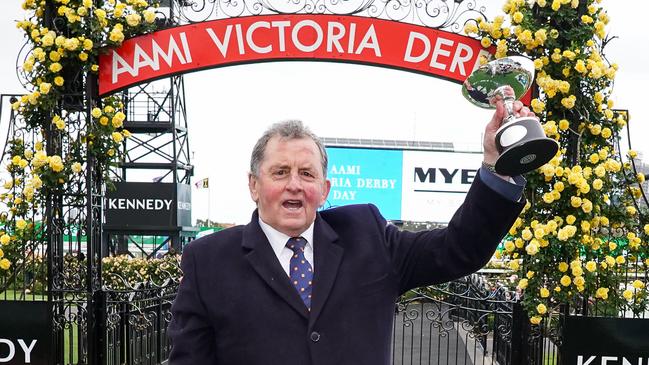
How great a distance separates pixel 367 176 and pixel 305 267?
17875 mm

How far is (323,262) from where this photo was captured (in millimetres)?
2154

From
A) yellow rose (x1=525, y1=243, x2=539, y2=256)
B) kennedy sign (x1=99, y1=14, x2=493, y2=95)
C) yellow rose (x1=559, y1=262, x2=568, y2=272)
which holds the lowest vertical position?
yellow rose (x1=559, y1=262, x2=568, y2=272)

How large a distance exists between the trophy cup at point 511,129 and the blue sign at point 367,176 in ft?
57.0

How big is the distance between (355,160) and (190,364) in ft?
58.8

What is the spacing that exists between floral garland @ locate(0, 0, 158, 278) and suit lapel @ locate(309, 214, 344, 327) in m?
4.08

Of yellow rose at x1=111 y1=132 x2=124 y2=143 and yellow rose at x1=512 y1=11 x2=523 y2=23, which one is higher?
yellow rose at x1=512 y1=11 x2=523 y2=23

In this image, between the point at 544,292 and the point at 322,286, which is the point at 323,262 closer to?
the point at 322,286

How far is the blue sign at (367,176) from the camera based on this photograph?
19.8m

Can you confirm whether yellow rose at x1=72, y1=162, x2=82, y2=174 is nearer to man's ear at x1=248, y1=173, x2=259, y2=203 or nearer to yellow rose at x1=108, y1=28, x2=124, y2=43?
yellow rose at x1=108, y1=28, x2=124, y2=43

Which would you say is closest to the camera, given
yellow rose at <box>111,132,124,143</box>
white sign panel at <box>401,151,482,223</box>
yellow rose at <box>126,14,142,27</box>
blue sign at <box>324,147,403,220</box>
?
yellow rose at <box>126,14,142,27</box>

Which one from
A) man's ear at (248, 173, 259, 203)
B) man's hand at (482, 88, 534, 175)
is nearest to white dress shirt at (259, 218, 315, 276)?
man's ear at (248, 173, 259, 203)

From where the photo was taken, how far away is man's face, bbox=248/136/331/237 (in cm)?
212

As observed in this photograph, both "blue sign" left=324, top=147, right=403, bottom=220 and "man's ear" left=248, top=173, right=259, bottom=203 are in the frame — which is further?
"blue sign" left=324, top=147, right=403, bottom=220

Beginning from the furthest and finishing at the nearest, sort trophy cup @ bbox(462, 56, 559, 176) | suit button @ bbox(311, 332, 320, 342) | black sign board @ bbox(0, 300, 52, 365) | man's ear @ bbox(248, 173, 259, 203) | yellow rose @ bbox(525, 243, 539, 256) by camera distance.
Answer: black sign board @ bbox(0, 300, 52, 365)
yellow rose @ bbox(525, 243, 539, 256)
man's ear @ bbox(248, 173, 259, 203)
suit button @ bbox(311, 332, 320, 342)
trophy cup @ bbox(462, 56, 559, 176)
